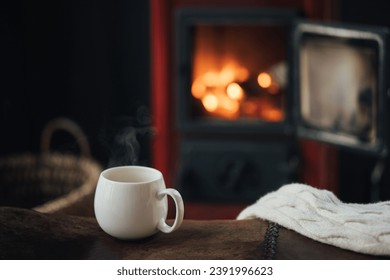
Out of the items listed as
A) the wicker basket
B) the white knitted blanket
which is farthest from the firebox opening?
the white knitted blanket

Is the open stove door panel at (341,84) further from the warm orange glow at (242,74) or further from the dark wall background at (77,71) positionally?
the dark wall background at (77,71)

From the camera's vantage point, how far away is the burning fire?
6.81ft

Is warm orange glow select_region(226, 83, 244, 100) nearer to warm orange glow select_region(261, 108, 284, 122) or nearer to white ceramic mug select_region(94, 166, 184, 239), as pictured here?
warm orange glow select_region(261, 108, 284, 122)

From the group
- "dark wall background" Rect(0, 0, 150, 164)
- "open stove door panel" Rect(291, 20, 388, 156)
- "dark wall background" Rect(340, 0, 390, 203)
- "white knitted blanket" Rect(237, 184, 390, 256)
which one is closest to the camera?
"white knitted blanket" Rect(237, 184, 390, 256)

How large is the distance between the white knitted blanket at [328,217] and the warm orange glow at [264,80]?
1.27 m

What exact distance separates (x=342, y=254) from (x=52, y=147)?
1705 mm

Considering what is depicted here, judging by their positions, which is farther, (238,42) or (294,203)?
(238,42)

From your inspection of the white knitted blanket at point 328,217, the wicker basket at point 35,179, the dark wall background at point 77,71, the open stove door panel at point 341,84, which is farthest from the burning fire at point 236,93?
the white knitted blanket at point 328,217

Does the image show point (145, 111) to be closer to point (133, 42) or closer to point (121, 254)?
point (133, 42)

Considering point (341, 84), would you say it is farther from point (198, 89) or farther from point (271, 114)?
point (198, 89)

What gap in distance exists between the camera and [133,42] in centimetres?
223

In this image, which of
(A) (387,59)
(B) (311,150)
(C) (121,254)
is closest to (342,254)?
(C) (121,254)

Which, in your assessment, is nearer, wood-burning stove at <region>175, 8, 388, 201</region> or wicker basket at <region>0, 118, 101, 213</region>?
wicker basket at <region>0, 118, 101, 213</region>

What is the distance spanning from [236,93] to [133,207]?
1383 millimetres
